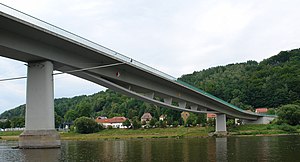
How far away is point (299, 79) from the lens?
12219 cm

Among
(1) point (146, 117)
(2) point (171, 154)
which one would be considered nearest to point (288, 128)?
(2) point (171, 154)

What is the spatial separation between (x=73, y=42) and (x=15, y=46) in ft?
16.2

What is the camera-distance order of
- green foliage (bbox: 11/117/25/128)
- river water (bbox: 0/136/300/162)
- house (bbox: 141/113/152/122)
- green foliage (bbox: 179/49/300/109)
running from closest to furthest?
1. river water (bbox: 0/136/300/162)
2. green foliage (bbox: 179/49/300/109)
3. house (bbox: 141/113/152/122)
4. green foliage (bbox: 11/117/25/128)

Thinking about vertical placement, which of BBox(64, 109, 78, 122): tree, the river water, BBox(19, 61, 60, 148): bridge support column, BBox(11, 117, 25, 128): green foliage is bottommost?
BBox(11, 117, 25, 128): green foliage

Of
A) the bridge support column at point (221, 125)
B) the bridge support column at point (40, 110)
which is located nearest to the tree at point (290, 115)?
the bridge support column at point (221, 125)

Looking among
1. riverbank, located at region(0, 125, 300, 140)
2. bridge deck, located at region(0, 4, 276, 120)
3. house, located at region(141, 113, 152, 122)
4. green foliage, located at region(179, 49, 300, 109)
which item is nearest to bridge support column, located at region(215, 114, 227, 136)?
riverbank, located at region(0, 125, 300, 140)

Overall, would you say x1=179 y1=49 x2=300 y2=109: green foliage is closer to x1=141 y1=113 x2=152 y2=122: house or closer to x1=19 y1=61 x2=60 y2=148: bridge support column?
x1=141 y1=113 x2=152 y2=122: house

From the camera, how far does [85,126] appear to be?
333ft

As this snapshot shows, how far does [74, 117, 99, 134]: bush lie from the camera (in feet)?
332

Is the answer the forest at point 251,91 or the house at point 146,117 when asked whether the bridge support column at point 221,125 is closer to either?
the forest at point 251,91

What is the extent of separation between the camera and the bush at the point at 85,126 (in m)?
101

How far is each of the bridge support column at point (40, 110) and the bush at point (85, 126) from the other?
69.0 meters

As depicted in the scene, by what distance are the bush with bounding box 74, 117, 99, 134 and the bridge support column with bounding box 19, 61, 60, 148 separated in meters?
69.0

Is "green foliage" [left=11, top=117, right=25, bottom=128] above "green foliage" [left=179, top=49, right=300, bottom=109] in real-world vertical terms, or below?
below
